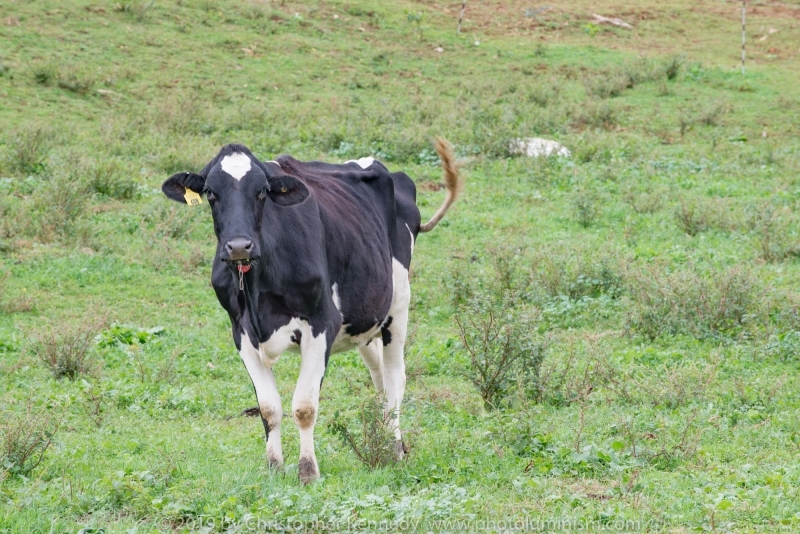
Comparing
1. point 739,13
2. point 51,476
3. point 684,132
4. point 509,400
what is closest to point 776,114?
point 684,132

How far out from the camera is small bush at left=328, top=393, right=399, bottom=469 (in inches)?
248

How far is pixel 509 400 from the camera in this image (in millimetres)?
7969

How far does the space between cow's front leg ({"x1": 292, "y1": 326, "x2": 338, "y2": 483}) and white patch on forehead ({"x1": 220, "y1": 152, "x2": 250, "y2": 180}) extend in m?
1.06

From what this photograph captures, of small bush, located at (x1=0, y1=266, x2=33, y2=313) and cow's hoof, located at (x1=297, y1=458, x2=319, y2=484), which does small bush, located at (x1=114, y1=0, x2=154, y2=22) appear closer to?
small bush, located at (x1=0, y1=266, x2=33, y2=313)

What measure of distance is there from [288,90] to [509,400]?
624 inches

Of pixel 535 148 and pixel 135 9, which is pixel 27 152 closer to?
pixel 535 148

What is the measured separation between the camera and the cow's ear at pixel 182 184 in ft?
20.7

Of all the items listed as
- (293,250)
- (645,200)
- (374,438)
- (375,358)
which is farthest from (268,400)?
(645,200)

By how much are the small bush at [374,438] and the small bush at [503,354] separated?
1.68 meters

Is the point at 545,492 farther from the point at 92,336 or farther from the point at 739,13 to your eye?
the point at 739,13

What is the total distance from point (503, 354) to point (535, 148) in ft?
33.0

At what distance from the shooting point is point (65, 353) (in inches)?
341

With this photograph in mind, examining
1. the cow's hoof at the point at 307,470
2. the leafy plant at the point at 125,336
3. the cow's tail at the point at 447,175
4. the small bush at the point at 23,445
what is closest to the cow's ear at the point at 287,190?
the cow's hoof at the point at 307,470

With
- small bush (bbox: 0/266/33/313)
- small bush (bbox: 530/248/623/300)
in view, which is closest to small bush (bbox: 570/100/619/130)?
small bush (bbox: 530/248/623/300)
